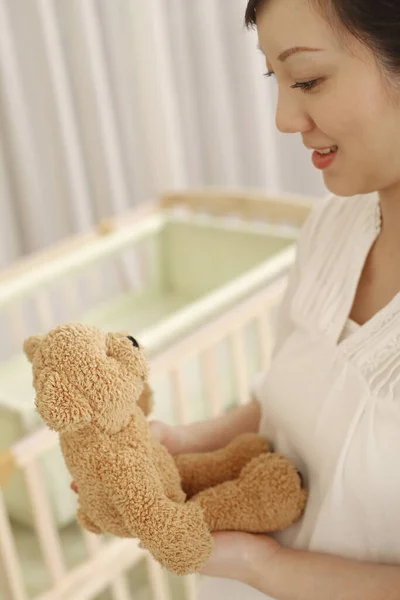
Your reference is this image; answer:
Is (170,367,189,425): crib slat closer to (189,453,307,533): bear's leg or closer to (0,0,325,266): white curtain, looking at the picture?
(189,453,307,533): bear's leg

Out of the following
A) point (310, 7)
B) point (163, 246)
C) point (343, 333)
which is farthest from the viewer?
point (163, 246)

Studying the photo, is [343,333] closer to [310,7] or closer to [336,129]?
[336,129]

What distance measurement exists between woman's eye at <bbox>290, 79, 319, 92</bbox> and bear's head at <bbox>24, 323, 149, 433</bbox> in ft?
0.96

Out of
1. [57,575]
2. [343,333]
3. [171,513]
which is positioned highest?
[343,333]

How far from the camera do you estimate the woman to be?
2.15 ft

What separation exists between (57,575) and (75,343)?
707 millimetres

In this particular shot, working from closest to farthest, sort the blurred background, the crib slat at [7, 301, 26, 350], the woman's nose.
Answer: the woman's nose < the blurred background < the crib slat at [7, 301, 26, 350]

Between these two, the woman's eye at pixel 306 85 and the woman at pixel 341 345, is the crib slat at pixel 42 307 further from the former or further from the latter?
the woman's eye at pixel 306 85

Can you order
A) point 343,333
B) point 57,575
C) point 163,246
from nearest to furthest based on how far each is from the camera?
point 343,333
point 57,575
point 163,246

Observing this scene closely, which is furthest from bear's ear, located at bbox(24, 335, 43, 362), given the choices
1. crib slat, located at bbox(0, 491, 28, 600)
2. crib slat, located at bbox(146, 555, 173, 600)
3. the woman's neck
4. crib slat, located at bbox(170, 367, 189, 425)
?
crib slat, located at bbox(146, 555, 173, 600)

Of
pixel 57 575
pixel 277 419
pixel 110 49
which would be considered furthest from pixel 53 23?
pixel 277 419

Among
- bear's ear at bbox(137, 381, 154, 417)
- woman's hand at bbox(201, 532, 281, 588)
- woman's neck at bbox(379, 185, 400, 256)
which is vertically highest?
woman's neck at bbox(379, 185, 400, 256)

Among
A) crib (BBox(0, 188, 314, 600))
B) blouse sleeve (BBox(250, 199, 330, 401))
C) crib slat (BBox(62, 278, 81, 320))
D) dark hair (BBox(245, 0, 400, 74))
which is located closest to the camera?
dark hair (BBox(245, 0, 400, 74))

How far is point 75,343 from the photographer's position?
0.65 meters
